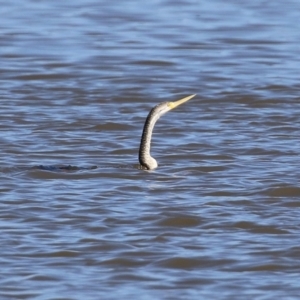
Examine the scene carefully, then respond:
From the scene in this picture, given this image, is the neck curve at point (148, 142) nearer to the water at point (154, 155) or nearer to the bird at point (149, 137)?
the bird at point (149, 137)

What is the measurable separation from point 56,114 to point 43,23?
19.4ft

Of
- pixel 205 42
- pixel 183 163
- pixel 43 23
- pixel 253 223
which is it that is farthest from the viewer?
pixel 43 23

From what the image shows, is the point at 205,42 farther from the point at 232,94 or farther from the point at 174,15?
the point at 232,94

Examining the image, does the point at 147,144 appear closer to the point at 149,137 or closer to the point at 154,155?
the point at 149,137

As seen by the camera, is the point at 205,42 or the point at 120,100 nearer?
the point at 120,100

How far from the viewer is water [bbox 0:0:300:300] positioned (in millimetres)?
7766

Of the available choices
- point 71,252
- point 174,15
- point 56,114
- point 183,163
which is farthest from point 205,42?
point 71,252

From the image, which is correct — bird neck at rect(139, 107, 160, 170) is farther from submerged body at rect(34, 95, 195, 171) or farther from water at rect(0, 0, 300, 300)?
water at rect(0, 0, 300, 300)

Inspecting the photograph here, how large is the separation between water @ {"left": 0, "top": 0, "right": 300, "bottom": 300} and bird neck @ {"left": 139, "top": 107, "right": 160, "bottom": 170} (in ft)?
0.40

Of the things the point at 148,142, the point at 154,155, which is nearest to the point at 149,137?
the point at 148,142

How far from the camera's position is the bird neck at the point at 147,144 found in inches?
392

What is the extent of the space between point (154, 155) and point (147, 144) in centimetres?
93

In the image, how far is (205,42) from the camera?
16.6 metres

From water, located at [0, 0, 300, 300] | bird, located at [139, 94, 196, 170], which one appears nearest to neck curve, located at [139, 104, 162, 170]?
bird, located at [139, 94, 196, 170]
